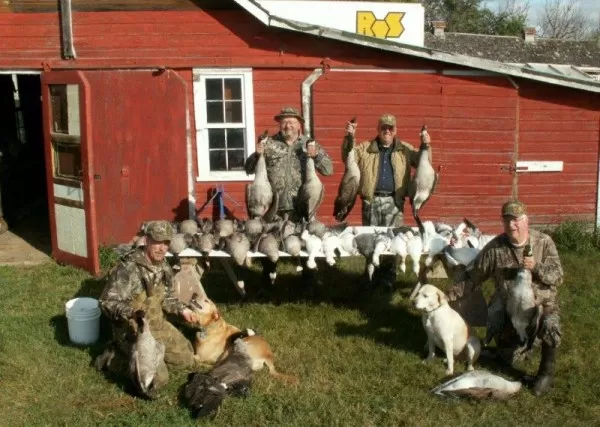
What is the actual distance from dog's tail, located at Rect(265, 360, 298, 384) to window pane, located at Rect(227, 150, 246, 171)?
16.0ft

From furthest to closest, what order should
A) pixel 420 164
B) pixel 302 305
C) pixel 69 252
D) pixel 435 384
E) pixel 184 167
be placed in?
pixel 184 167 < pixel 69 252 < pixel 302 305 < pixel 420 164 < pixel 435 384

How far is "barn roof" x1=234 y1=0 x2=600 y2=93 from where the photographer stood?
9922 mm

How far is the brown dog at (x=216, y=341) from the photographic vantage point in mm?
6156

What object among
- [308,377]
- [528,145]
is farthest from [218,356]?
[528,145]

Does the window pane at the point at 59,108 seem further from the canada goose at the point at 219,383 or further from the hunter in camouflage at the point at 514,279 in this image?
the hunter in camouflage at the point at 514,279

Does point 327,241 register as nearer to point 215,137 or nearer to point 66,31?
point 215,137

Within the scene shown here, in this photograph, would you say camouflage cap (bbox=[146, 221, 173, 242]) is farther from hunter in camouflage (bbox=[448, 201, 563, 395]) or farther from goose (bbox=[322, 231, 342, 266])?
hunter in camouflage (bbox=[448, 201, 563, 395])

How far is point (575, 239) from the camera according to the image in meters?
10.7

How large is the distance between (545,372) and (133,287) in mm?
3465

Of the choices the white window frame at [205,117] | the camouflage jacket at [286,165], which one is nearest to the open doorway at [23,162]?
the white window frame at [205,117]

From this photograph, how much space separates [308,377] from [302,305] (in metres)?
1.86

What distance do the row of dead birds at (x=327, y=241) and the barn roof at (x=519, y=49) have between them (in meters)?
29.2

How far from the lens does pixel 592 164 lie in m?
11.0

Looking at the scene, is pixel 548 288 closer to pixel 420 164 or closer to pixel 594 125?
pixel 420 164
